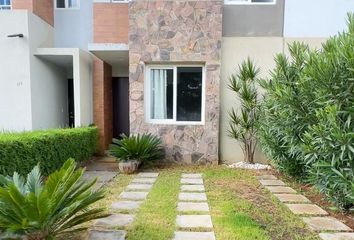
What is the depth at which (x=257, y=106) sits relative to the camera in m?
8.78

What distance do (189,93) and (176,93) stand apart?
0.41 metres

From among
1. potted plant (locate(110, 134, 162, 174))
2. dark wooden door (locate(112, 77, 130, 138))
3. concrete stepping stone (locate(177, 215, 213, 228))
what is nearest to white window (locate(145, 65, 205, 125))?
potted plant (locate(110, 134, 162, 174))

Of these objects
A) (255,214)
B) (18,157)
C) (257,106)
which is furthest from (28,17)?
(255,214)

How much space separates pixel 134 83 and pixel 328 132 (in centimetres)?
598

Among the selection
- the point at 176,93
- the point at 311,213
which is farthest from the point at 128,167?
the point at 311,213

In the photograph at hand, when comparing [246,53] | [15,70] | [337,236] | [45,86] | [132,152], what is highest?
[246,53]

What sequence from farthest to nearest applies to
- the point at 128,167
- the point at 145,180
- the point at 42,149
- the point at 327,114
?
the point at 128,167, the point at 145,180, the point at 42,149, the point at 327,114

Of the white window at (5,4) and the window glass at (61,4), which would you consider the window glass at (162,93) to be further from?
the white window at (5,4)

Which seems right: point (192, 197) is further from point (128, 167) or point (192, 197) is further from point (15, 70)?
point (15, 70)

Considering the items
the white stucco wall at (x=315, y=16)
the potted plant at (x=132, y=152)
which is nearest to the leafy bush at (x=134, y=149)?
the potted plant at (x=132, y=152)

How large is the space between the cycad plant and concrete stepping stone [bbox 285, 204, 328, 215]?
11.9 ft

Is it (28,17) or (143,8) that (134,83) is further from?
(28,17)

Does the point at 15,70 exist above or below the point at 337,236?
above

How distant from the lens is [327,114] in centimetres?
470
